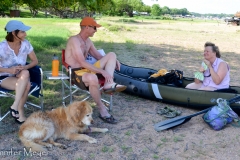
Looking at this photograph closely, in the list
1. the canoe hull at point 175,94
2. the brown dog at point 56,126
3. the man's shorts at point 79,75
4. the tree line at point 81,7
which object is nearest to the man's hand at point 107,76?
the man's shorts at point 79,75

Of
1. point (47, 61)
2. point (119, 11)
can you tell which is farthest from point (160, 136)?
point (119, 11)

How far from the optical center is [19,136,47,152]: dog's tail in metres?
3.64

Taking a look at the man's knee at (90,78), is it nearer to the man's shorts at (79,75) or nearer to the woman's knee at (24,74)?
the man's shorts at (79,75)

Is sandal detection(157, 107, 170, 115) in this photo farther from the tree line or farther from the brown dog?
the tree line

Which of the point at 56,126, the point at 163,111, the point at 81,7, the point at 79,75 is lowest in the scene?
the point at 163,111

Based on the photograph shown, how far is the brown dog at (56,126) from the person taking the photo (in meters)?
3.76

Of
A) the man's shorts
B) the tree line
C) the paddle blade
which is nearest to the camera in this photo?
the paddle blade

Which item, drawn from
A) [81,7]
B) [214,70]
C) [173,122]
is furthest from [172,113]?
[81,7]

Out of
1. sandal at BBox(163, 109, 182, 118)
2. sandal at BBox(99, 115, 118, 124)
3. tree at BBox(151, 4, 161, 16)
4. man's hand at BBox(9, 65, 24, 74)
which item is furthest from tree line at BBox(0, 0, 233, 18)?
sandal at BBox(163, 109, 182, 118)

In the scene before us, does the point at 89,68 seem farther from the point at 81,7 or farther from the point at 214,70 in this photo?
the point at 81,7

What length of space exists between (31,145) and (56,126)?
18.0 inches

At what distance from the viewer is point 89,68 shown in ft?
15.9

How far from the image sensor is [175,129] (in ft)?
15.2

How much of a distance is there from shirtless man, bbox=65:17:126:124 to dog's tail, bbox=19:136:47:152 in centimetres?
132
